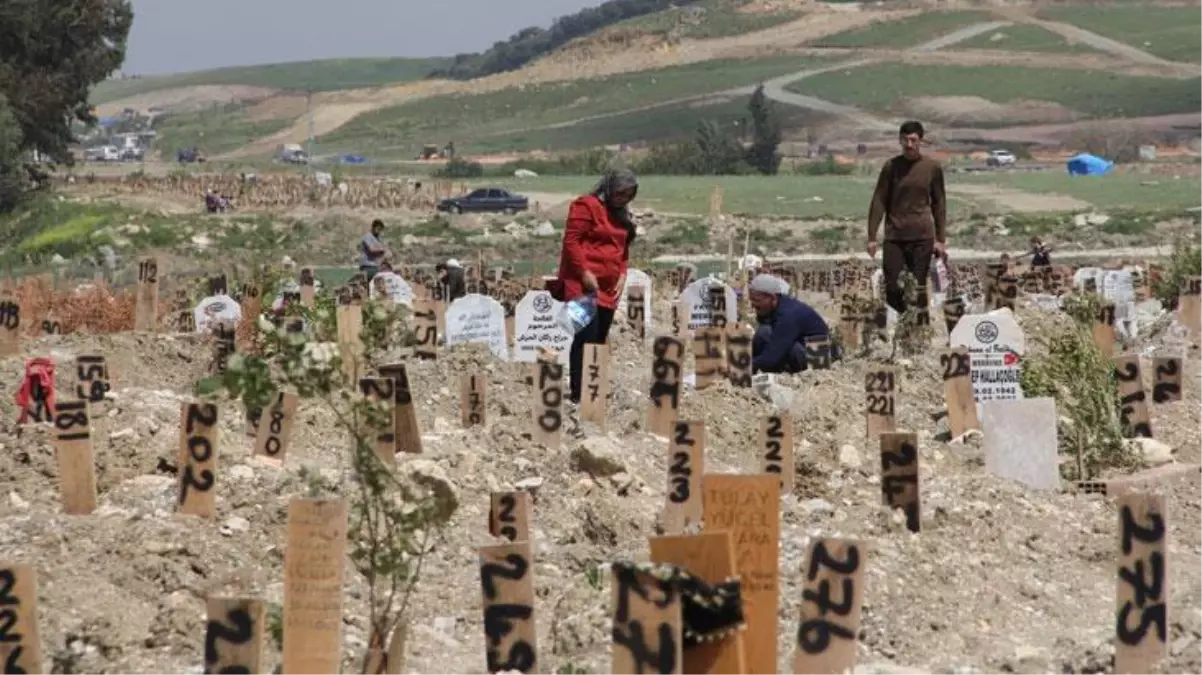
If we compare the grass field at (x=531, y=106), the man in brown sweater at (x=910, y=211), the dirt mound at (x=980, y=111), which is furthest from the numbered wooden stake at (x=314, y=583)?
the grass field at (x=531, y=106)

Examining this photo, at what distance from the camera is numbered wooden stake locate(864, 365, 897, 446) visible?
472 inches

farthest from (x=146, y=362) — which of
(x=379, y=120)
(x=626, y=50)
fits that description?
(x=626, y=50)

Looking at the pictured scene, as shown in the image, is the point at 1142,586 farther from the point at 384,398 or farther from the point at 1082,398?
the point at 1082,398

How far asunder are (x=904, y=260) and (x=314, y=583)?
1008cm

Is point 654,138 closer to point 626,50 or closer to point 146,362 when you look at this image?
point 626,50

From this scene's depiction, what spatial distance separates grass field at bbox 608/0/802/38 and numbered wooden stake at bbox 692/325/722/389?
136050 mm

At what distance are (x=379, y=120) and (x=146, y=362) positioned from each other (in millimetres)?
114040

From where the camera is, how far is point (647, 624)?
6.64 meters

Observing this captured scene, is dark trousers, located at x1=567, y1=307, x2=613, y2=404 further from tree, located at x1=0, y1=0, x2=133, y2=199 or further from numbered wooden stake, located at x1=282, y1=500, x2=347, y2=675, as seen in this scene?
tree, located at x1=0, y1=0, x2=133, y2=199

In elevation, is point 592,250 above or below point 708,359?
above

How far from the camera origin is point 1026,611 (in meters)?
8.95

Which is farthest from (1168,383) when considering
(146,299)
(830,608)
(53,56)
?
(53,56)

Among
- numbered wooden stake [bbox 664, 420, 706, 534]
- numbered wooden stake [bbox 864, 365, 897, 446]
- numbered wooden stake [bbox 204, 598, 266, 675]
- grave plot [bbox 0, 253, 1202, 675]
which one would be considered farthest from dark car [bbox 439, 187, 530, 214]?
numbered wooden stake [bbox 204, 598, 266, 675]

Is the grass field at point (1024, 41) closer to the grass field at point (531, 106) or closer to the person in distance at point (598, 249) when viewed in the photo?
the grass field at point (531, 106)
